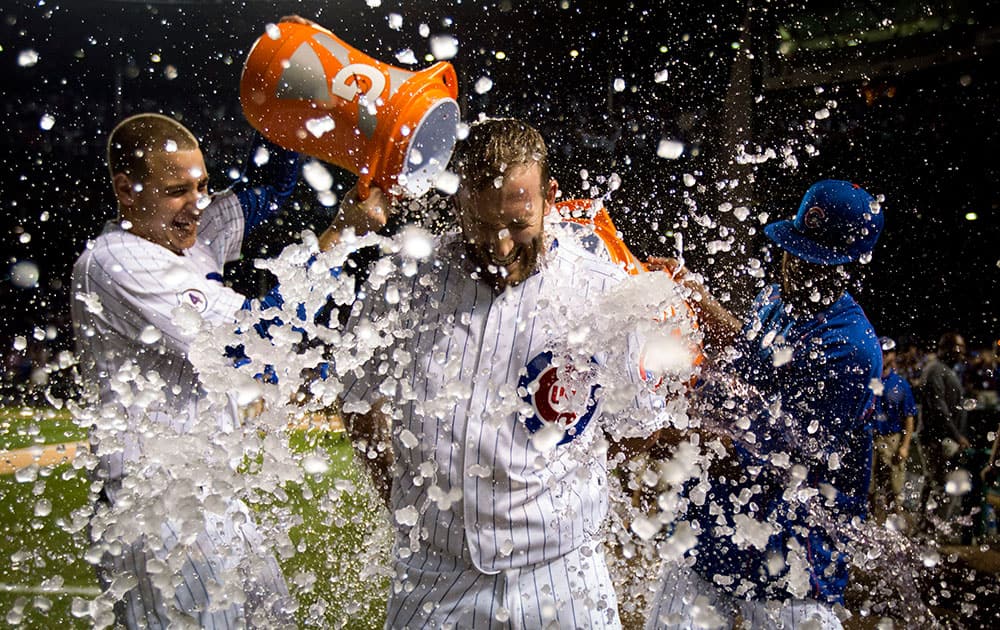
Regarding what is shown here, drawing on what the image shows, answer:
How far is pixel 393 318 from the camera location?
1.96 metres

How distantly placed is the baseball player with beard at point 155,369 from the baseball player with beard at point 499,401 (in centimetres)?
56

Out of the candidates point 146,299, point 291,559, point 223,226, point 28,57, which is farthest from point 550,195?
point 291,559

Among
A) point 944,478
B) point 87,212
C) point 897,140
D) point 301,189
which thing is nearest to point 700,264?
point 944,478

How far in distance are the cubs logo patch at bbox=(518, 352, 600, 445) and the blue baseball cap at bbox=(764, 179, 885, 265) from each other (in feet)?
2.92

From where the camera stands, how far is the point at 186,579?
2238mm

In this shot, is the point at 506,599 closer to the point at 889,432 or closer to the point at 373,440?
the point at 373,440

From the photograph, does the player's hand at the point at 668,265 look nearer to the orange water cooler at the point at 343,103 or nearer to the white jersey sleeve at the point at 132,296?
the orange water cooler at the point at 343,103

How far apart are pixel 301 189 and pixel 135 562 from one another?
16798 millimetres

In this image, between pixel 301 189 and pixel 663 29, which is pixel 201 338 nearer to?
pixel 663 29

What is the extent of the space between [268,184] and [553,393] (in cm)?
164

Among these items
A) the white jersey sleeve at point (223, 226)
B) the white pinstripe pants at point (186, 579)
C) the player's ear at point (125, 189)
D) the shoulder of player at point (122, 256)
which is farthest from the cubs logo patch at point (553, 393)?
the white jersey sleeve at point (223, 226)

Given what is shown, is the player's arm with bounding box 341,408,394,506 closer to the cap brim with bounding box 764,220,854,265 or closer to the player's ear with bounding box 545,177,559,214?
the player's ear with bounding box 545,177,559,214

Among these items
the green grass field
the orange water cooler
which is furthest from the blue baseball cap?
the green grass field

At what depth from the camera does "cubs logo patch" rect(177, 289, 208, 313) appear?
236 centimetres
